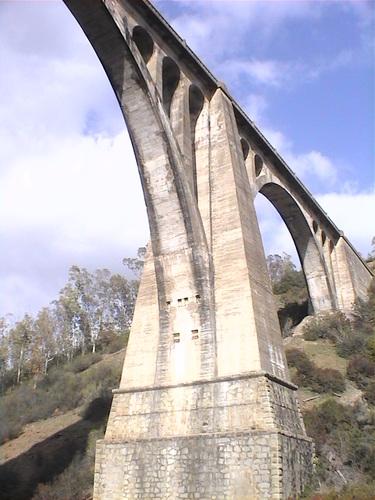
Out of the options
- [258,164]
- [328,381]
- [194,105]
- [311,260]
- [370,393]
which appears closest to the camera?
[194,105]

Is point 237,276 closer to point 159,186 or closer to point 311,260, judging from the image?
point 159,186

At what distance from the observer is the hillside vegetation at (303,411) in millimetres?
14375

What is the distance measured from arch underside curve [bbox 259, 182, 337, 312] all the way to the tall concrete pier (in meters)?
11.6

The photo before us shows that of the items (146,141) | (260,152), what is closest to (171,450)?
(146,141)

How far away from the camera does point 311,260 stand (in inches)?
1139

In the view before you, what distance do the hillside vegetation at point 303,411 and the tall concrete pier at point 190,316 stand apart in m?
1.90

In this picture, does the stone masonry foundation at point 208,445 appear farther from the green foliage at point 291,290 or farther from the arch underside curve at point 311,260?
the green foliage at point 291,290

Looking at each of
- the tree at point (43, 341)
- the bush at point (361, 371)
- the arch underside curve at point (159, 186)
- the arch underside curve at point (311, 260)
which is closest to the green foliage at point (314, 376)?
the bush at point (361, 371)

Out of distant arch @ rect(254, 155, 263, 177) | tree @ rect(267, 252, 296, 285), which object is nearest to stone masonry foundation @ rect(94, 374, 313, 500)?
distant arch @ rect(254, 155, 263, 177)

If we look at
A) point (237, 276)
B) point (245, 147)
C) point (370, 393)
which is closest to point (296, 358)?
point (370, 393)

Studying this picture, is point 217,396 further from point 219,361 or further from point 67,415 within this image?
point 67,415

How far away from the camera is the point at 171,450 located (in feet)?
38.0

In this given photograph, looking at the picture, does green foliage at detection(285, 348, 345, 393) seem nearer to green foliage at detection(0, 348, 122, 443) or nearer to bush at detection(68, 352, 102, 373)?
green foliage at detection(0, 348, 122, 443)

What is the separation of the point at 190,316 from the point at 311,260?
56.7 ft
